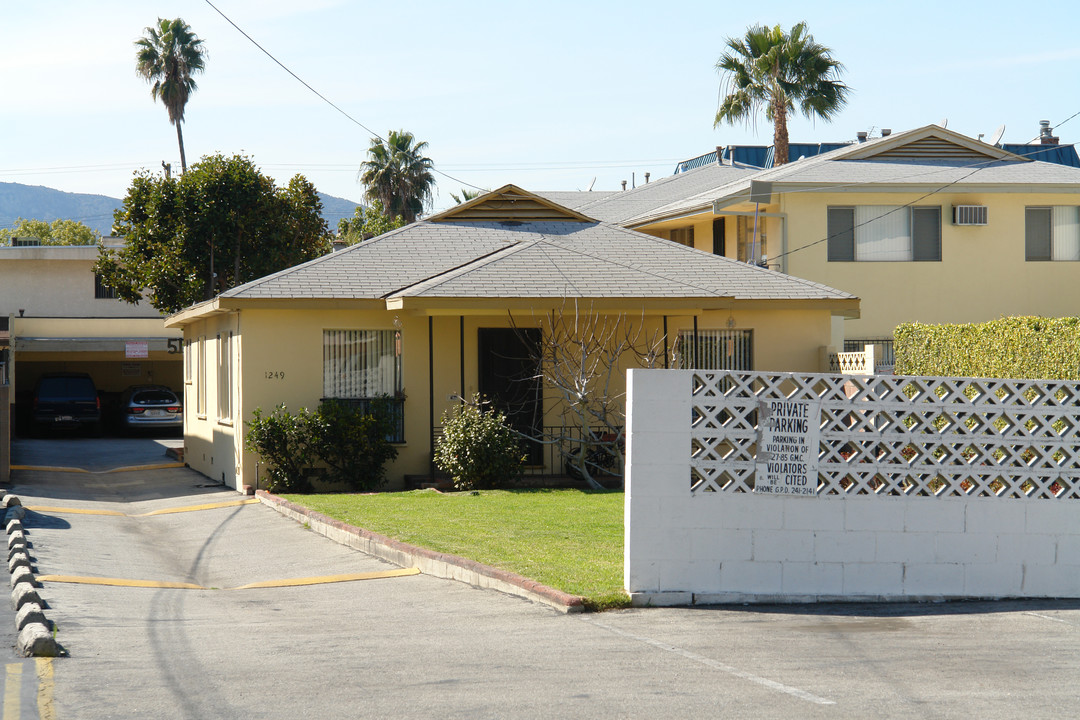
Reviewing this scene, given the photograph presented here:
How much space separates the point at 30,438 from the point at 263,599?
1001 inches

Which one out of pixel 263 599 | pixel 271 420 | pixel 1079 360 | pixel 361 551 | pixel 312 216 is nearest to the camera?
pixel 263 599

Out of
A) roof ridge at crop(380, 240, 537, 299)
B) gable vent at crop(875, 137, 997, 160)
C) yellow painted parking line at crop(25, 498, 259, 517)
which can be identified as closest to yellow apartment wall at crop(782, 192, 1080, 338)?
gable vent at crop(875, 137, 997, 160)

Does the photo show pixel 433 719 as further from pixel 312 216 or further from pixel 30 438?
pixel 30 438

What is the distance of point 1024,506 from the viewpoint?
375 inches

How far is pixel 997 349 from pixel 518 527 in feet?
22.7

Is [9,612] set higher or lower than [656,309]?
lower

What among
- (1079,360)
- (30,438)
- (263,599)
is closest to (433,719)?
(263,599)

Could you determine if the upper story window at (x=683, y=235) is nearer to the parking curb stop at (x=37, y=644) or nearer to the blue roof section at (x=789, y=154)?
the blue roof section at (x=789, y=154)

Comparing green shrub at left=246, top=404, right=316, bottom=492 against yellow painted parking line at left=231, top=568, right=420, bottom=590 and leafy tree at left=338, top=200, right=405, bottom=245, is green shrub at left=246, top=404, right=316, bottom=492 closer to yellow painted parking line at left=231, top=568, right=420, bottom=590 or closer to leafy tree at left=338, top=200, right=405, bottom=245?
yellow painted parking line at left=231, top=568, right=420, bottom=590

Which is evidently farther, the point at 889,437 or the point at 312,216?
the point at 312,216

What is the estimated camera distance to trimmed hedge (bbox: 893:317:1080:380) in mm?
13797

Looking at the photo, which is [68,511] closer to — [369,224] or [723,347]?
[723,347]

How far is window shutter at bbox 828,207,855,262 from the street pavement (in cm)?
1604

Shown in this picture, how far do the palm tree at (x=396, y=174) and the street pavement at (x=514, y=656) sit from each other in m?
42.0
